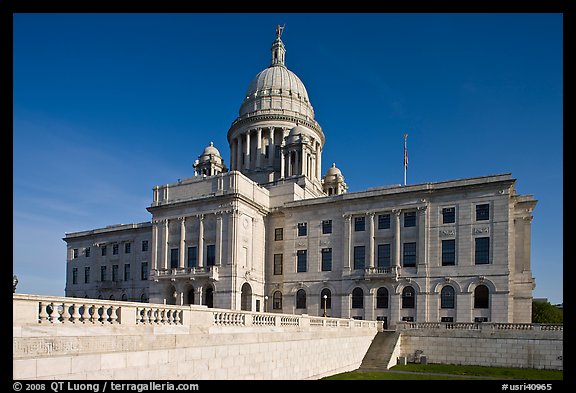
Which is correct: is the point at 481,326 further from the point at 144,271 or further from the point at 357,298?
the point at 144,271

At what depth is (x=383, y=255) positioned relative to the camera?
181 feet

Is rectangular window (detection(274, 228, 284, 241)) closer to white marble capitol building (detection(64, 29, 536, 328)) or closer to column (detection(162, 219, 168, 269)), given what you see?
white marble capitol building (detection(64, 29, 536, 328))

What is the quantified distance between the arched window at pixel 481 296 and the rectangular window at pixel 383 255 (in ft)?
31.2

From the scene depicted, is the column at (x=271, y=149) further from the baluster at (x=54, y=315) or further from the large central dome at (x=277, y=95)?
the baluster at (x=54, y=315)

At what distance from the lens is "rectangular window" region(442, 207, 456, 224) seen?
2044 inches

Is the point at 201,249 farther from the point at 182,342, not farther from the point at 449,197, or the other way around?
the point at 182,342

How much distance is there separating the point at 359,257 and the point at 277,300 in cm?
1191

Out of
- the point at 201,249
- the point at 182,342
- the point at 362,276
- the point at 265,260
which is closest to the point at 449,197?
the point at 362,276

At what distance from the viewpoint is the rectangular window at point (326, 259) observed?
191 ft

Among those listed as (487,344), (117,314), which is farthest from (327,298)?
(117,314)

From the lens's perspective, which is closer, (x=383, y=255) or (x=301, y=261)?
(x=383, y=255)

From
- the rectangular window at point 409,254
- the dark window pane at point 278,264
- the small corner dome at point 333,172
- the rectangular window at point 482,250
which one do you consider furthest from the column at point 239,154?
the rectangular window at point 482,250
